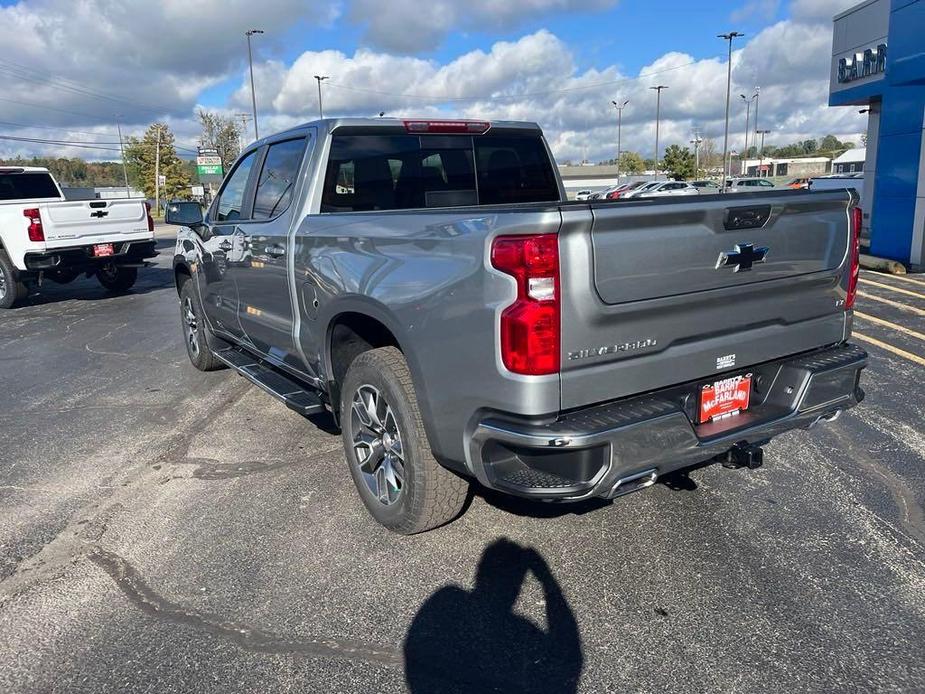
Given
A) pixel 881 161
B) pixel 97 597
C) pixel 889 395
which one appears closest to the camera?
pixel 97 597

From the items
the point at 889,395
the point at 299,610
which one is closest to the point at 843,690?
the point at 299,610

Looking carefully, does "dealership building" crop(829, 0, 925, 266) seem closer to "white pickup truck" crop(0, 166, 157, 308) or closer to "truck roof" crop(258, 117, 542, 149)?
"truck roof" crop(258, 117, 542, 149)

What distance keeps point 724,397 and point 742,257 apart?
2.04 ft

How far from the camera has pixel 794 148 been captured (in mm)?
138750

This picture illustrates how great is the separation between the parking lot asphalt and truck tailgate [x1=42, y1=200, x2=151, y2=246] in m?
6.69

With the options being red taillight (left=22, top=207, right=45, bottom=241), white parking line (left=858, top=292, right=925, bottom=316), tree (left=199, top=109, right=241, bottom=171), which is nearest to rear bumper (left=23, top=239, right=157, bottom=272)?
red taillight (left=22, top=207, right=45, bottom=241)

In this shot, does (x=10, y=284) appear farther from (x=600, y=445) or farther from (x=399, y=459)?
(x=600, y=445)

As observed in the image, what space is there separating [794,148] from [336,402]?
154711 millimetres

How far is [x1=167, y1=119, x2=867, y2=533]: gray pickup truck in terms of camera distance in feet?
8.41

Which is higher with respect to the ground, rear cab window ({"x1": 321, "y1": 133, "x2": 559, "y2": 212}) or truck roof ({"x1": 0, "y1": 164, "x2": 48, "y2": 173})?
truck roof ({"x1": 0, "y1": 164, "x2": 48, "y2": 173})

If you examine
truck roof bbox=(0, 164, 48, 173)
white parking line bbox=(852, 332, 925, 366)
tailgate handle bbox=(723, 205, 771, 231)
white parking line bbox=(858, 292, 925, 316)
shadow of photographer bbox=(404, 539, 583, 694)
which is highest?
truck roof bbox=(0, 164, 48, 173)

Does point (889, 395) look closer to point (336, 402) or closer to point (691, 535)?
point (691, 535)

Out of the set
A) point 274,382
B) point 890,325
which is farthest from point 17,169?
point 890,325

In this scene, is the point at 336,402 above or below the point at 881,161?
below
